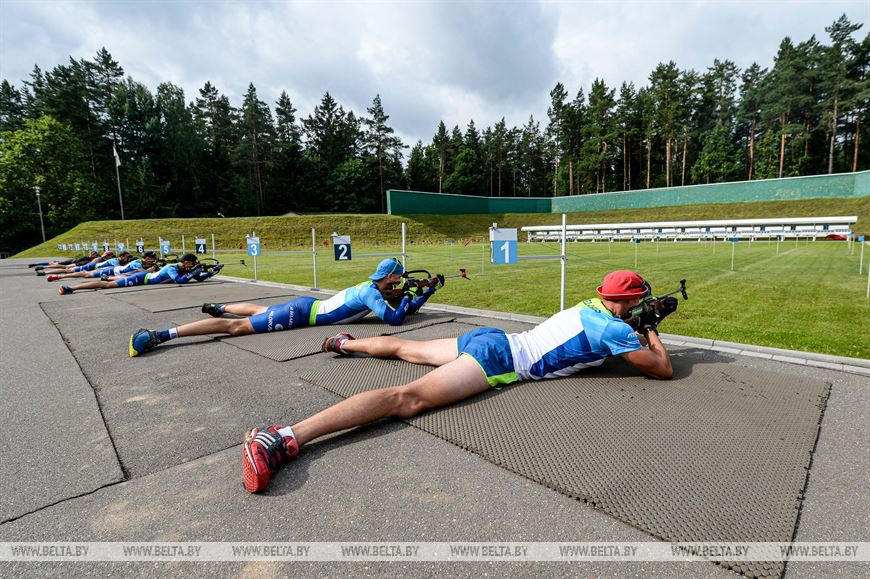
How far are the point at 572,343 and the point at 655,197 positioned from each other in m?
57.3

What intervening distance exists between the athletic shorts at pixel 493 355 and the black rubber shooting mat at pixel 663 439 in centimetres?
13

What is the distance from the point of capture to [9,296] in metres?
10.4

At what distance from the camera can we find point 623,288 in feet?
10.9

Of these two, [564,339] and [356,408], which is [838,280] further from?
[356,408]

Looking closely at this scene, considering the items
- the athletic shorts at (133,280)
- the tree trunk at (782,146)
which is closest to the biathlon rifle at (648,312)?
the athletic shorts at (133,280)

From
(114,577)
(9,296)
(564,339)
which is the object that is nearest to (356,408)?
(114,577)

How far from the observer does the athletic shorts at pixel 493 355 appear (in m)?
3.31

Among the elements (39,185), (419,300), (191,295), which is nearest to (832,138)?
(419,300)

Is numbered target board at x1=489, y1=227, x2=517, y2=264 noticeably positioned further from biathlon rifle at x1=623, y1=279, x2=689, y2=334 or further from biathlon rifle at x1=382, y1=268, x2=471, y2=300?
biathlon rifle at x1=623, y1=279, x2=689, y2=334

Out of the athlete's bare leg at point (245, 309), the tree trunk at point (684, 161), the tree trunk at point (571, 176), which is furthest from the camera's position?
the tree trunk at point (571, 176)

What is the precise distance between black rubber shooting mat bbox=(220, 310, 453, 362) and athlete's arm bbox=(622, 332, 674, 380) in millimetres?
3216

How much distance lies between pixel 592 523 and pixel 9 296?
14346 mm

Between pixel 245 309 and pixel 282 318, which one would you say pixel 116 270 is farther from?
pixel 282 318

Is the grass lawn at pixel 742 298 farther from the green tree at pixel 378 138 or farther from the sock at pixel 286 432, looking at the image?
the green tree at pixel 378 138
